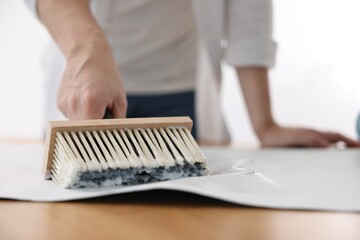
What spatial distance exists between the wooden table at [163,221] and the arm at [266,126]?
0.61 metres

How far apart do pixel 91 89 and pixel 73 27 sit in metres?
0.15

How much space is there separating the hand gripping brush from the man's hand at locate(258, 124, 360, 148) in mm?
502

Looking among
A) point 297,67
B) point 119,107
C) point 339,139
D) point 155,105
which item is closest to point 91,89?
point 119,107

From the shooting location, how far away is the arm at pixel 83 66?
665mm

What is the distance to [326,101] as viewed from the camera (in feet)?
8.08

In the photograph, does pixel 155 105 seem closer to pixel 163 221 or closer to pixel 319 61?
pixel 163 221

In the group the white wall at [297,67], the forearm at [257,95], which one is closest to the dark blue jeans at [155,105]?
the forearm at [257,95]

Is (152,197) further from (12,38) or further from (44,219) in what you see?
(12,38)

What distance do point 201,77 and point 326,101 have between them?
51.8 inches

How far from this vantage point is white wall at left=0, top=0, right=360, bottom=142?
237 cm

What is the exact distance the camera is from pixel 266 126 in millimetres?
1203

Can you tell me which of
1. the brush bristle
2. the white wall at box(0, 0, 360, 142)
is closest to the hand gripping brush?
the brush bristle

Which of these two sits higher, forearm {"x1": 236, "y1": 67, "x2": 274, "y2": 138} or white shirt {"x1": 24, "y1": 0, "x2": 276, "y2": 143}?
white shirt {"x1": 24, "y1": 0, "x2": 276, "y2": 143}

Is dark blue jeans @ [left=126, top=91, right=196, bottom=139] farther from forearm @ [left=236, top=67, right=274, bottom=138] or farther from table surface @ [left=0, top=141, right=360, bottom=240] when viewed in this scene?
table surface @ [left=0, top=141, right=360, bottom=240]
